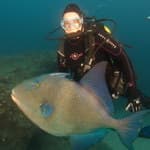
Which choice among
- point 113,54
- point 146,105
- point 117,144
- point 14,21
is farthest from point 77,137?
point 14,21

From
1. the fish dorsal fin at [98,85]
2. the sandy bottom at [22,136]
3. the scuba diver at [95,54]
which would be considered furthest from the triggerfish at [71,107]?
the sandy bottom at [22,136]

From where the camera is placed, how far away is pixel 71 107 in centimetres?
228

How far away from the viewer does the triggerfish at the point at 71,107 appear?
2.21m

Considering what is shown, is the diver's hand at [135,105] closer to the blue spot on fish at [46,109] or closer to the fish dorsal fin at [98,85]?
the fish dorsal fin at [98,85]

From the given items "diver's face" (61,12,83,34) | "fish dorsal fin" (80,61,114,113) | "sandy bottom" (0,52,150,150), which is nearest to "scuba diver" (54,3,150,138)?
"diver's face" (61,12,83,34)

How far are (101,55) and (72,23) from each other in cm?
54

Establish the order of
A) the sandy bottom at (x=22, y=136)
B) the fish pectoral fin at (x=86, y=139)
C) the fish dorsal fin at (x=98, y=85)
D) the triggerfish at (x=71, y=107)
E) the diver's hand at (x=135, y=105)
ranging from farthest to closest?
the sandy bottom at (x=22, y=136) → the diver's hand at (x=135, y=105) → the fish pectoral fin at (x=86, y=139) → the fish dorsal fin at (x=98, y=85) → the triggerfish at (x=71, y=107)

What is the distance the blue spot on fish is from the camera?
87.0 inches

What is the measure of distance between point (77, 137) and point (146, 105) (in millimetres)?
2799

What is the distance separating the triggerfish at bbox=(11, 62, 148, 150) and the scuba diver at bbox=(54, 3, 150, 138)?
5.90ft

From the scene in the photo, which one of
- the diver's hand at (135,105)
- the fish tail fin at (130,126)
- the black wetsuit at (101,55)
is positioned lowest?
the diver's hand at (135,105)

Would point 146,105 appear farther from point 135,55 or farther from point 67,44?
point 135,55

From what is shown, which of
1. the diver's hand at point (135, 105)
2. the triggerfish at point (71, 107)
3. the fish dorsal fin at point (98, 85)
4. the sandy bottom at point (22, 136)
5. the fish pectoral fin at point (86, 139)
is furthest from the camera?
the sandy bottom at point (22, 136)

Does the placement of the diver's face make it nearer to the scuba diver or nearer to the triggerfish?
the scuba diver
